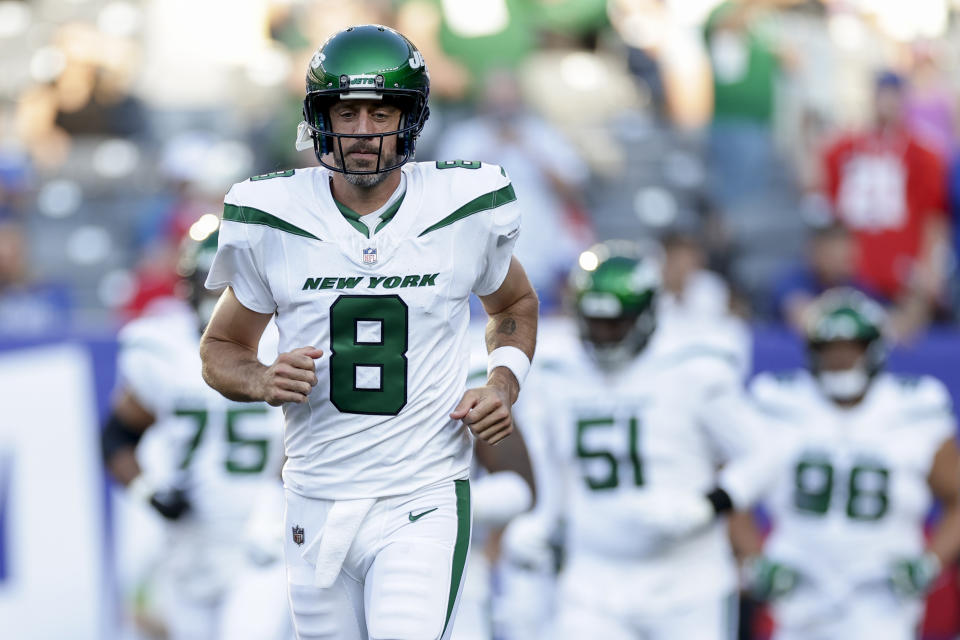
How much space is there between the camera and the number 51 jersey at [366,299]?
3908 millimetres

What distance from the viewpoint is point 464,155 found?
30.5ft

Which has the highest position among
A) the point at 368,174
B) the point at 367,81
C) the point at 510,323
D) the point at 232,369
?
the point at 367,81

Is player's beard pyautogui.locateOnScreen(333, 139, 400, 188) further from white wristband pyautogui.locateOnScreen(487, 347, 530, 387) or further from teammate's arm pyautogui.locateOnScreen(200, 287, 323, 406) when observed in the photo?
white wristband pyautogui.locateOnScreen(487, 347, 530, 387)

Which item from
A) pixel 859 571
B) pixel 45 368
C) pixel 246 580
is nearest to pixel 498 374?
pixel 246 580

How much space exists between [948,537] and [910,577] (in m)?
0.47

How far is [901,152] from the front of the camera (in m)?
9.23

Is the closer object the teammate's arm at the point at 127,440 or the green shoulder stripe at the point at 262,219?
the green shoulder stripe at the point at 262,219

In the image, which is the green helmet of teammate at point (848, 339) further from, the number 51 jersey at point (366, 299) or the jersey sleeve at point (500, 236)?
the number 51 jersey at point (366, 299)

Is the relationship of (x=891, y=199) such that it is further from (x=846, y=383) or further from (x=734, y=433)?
(x=734, y=433)

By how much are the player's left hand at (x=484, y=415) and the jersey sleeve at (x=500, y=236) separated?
1.14ft

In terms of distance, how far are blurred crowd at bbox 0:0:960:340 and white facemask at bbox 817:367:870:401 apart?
4.78 ft

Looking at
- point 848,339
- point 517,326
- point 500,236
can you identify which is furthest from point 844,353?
point 500,236

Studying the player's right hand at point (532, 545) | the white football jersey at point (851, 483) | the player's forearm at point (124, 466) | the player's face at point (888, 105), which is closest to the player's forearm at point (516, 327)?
the player's right hand at point (532, 545)

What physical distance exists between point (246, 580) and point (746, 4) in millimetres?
5978
